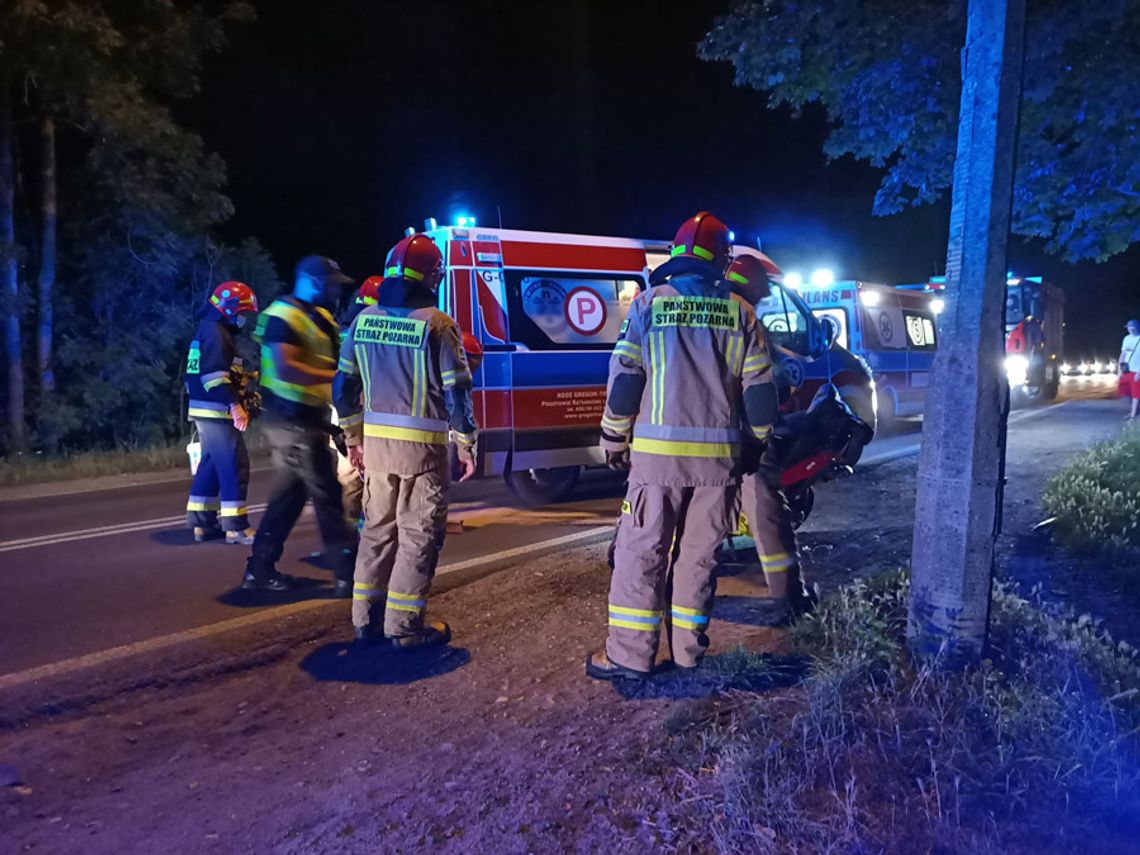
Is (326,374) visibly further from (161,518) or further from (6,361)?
(6,361)

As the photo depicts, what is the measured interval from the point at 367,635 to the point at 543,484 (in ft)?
13.4

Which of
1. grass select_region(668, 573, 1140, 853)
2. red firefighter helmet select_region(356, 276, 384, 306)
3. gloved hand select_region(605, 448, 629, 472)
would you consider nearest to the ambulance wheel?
red firefighter helmet select_region(356, 276, 384, 306)

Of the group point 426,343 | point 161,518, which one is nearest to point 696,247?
point 426,343

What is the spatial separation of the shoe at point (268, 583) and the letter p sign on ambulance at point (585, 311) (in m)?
3.66

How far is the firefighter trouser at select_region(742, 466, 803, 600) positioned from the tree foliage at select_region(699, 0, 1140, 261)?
3519 mm

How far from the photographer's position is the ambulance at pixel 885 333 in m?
13.4

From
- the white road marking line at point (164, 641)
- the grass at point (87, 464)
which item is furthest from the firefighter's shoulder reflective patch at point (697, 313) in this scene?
the grass at point (87, 464)

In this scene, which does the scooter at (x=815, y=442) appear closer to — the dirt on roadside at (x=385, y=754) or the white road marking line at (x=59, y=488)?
the dirt on roadside at (x=385, y=754)

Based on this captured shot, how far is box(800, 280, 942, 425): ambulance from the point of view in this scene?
13359 millimetres

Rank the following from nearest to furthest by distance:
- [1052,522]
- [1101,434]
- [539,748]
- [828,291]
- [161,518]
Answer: [539,748], [1052,522], [161,518], [1101,434], [828,291]

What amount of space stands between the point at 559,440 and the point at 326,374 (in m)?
3.07

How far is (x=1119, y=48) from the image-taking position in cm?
580

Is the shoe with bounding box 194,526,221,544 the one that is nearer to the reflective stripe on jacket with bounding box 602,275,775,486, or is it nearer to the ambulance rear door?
the ambulance rear door

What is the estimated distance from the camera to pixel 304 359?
4984 millimetres
